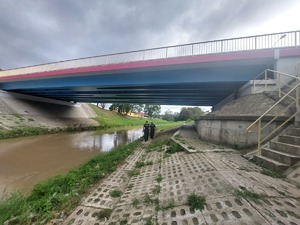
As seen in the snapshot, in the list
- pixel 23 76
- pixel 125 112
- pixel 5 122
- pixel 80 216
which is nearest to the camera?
pixel 80 216

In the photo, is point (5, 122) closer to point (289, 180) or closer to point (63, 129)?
point (63, 129)

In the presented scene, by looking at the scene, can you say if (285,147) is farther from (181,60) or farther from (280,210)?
(181,60)

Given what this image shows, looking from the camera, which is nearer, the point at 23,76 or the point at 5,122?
the point at 5,122

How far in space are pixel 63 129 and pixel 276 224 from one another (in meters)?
26.2

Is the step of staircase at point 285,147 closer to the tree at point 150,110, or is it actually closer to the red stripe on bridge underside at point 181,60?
the red stripe on bridge underside at point 181,60

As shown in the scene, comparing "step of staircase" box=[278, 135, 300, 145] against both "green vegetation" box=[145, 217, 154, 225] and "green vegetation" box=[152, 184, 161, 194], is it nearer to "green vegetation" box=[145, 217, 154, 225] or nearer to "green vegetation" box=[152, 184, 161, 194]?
"green vegetation" box=[152, 184, 161, 194]

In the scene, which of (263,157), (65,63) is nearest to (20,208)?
(263,157)

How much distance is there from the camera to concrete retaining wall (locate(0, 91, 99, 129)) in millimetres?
22822

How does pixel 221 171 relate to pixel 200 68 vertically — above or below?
below

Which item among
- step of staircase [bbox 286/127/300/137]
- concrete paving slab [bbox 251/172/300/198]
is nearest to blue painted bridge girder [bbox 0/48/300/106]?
step of staircase [bbox 286/127/300/137]

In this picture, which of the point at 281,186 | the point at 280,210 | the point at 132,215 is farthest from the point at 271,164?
the point at 132,215

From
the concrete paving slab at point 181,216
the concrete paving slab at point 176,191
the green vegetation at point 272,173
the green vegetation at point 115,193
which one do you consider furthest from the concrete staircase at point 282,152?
the green vegetation at point 115,193

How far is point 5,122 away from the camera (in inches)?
776

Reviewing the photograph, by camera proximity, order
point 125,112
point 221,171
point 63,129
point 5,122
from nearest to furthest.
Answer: point 221,171 < point 5,122 < point 63,129 < point 125,112
